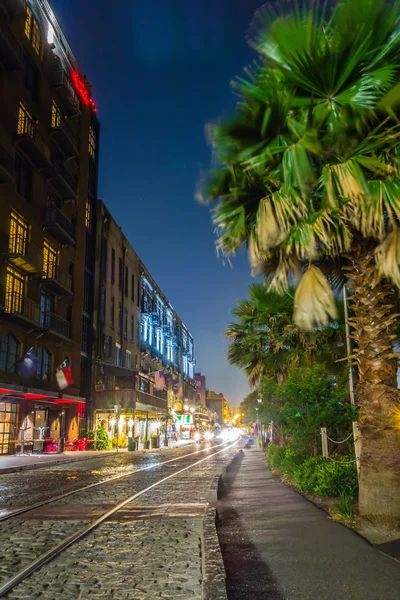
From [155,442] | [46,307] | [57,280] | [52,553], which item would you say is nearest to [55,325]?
[46,307]

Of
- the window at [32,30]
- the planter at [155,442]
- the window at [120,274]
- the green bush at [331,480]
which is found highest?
the window at [32,30]

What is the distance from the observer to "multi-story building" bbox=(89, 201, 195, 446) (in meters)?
45.5

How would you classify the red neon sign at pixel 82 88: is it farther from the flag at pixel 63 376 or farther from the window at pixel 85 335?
the flag at pixel 63 376

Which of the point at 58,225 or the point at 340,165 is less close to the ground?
the point at 58,225

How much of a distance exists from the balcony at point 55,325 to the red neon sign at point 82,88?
65.6 feet

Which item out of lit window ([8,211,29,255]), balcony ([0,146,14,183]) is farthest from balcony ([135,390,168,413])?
balcony ([0,146,14,183])

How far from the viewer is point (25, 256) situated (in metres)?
31.9

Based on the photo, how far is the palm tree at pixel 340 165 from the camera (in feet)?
24.3

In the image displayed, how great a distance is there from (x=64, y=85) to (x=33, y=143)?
932 cm

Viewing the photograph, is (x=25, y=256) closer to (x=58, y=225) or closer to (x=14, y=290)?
(x=14, y=290)

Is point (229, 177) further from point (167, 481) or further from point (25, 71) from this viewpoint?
point (25, 71)

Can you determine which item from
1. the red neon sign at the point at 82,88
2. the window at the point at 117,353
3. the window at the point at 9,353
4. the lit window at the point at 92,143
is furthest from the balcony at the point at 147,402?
the red neon sign at the point at 82,88

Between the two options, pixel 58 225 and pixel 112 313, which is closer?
Result: pixel 58 225

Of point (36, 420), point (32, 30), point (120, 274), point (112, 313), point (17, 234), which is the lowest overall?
point (36, 420)
